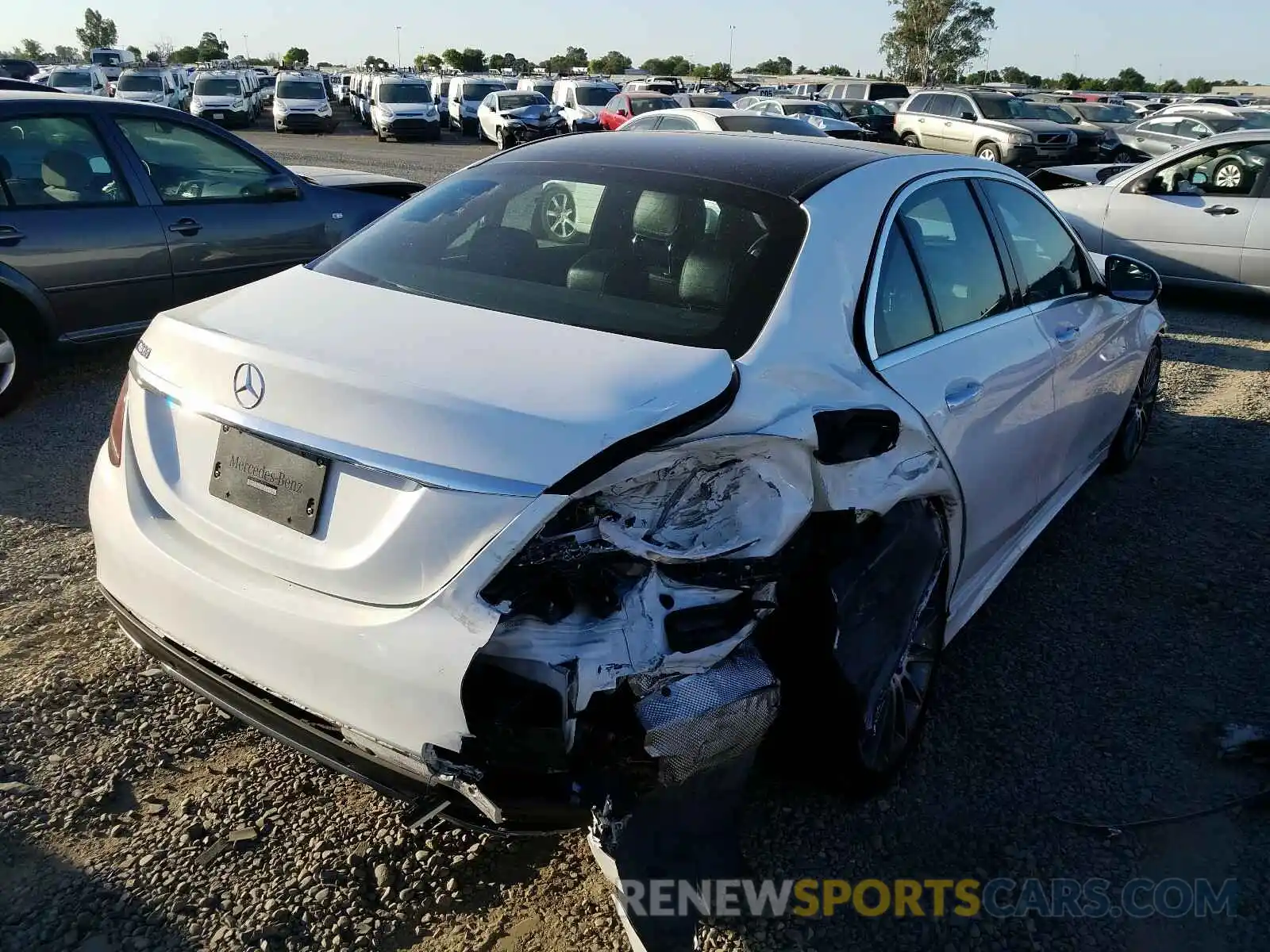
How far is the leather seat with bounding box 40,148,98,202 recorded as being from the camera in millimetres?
5641

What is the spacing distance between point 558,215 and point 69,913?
228cm

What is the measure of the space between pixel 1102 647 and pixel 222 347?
3.10 meters

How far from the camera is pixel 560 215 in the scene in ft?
10.5

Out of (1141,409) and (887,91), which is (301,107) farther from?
(1141,409)

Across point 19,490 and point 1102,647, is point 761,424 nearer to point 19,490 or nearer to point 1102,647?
point 1102,647

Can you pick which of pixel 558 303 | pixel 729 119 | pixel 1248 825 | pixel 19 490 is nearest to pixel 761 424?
pixel 558 303

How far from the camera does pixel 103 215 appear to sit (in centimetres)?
574

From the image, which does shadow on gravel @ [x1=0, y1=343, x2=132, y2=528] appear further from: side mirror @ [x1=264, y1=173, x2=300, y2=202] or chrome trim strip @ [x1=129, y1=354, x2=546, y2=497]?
chrome trim strip @ [x1=129, y1=354, x2=546, y2=497]

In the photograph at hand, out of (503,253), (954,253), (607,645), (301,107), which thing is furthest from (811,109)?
(607,645)

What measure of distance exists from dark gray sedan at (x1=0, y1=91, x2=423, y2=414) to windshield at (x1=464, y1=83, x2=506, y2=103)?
92.7 feet

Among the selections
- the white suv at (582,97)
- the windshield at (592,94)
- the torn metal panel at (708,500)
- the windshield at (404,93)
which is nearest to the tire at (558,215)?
the torn metal panel at (708,500)

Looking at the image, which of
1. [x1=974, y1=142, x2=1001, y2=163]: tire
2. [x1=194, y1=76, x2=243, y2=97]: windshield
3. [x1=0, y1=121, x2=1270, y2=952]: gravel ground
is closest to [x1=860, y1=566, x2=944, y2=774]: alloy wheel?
[x1=0, y1=121, x2=1270, y2=952]: gravel ground

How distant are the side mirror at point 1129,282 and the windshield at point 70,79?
1323 inches

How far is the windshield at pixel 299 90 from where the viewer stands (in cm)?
3092
